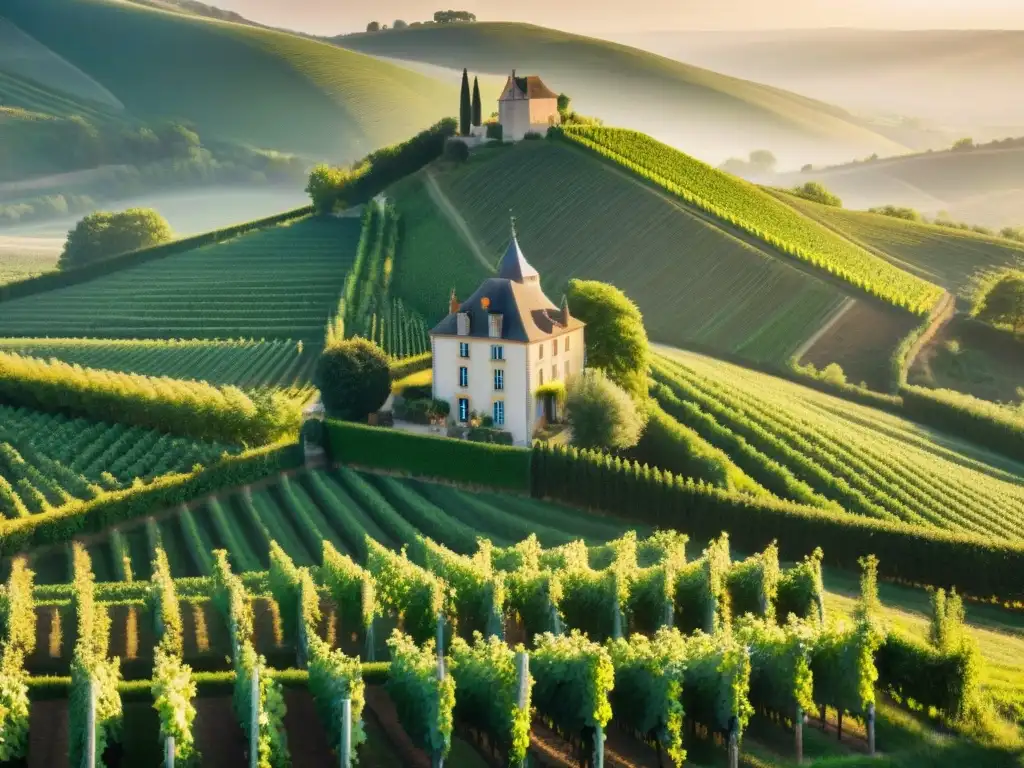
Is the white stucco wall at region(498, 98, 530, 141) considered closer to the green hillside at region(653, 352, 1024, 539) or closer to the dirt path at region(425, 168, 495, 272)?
the dirt path at region(425, 168, 495, 272)

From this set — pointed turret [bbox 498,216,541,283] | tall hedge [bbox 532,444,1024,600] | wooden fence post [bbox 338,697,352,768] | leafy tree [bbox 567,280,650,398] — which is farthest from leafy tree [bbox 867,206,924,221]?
wooden fence post [bbox 338,697,352,768]

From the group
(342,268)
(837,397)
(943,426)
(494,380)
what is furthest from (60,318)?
(943,426)

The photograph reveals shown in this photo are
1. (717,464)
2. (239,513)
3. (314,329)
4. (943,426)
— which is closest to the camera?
(239,513)

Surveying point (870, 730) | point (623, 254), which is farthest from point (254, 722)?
point (623, 254)

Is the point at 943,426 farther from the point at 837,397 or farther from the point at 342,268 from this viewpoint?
the point at 342,268

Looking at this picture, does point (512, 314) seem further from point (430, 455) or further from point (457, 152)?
point (457, 152)

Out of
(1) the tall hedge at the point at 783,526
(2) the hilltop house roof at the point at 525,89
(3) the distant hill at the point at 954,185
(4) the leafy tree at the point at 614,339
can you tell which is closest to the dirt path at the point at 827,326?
(4) the leafy tree at the point at 614,339
